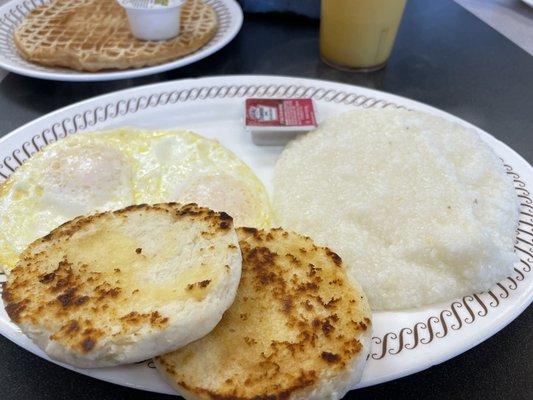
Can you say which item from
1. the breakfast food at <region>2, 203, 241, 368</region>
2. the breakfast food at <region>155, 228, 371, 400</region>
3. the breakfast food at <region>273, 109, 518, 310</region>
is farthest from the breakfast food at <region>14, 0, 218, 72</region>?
the breakfast food at <region>155, 228, 371, 400</region>

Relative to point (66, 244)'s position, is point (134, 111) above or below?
below

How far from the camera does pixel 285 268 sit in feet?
3.93

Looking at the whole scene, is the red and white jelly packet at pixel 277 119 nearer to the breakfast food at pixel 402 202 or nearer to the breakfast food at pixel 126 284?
the breakfast food at pixel 402 202

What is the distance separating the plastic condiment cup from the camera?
2.36 m

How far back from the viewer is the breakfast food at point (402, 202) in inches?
50.2

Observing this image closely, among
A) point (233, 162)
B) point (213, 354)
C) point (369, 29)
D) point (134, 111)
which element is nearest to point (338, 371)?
point (213, 354)

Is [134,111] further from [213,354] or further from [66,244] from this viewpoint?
[213,354]

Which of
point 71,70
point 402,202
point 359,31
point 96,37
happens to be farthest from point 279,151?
point 96,37

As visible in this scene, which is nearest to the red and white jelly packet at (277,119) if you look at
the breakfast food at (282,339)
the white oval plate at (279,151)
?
the white oval plate at (279,151)

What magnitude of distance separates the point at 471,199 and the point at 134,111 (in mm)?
1267

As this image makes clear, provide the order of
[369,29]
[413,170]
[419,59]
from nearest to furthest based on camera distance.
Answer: [413,170], [369,29], [419,59]

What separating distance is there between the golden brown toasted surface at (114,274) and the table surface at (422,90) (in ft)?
0.72

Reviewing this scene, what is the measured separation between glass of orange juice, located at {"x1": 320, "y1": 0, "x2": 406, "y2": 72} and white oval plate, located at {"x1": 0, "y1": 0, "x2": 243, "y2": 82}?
0.50m

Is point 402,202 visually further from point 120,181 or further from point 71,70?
point 71,70
